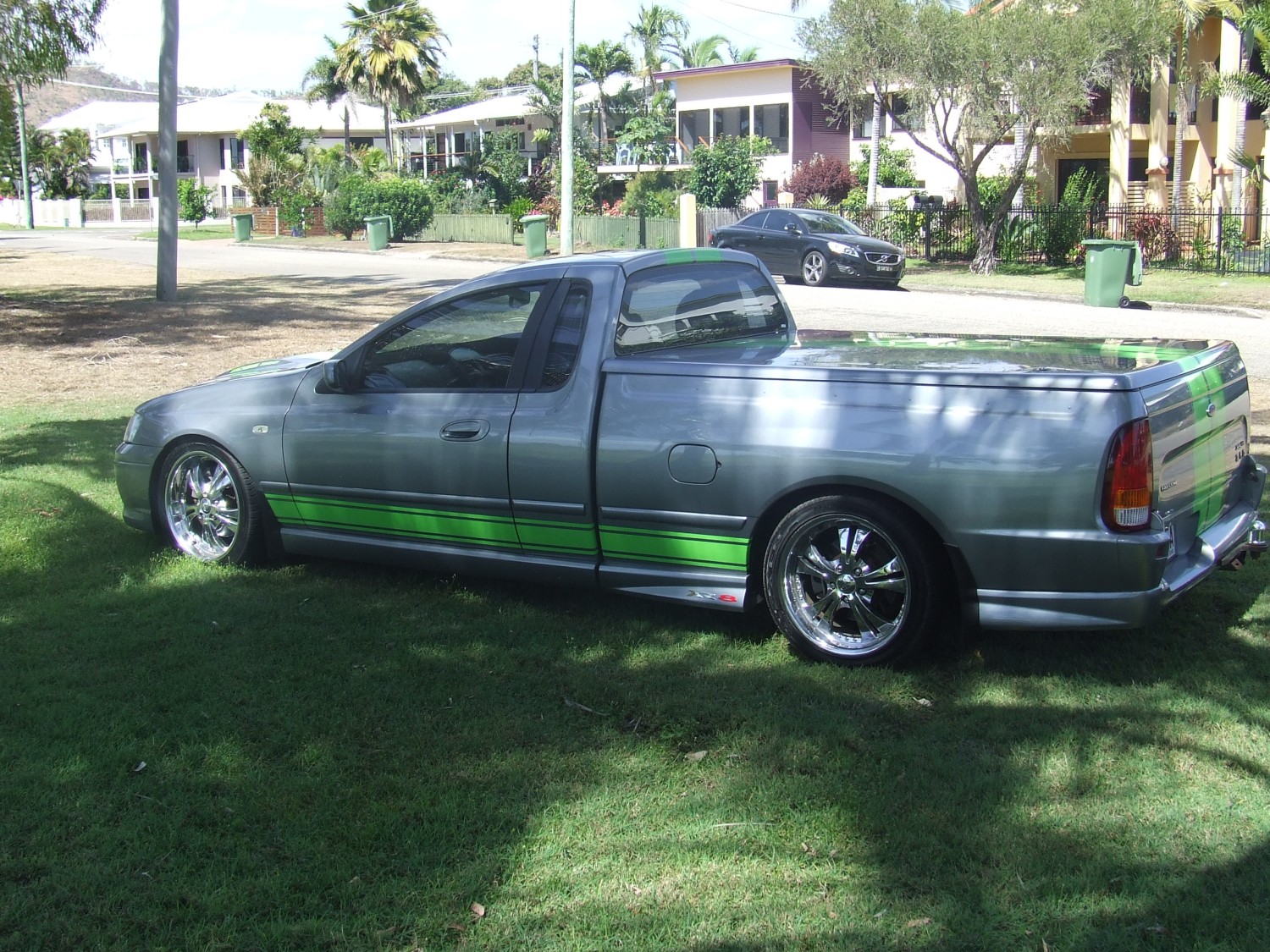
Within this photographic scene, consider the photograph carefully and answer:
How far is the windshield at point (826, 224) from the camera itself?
24750 mm

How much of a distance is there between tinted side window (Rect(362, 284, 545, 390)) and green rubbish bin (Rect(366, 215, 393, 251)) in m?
33.3

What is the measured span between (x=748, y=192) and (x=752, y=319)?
36.8m

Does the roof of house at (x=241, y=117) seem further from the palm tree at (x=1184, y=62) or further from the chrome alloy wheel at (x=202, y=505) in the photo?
the chrome alloy wheel at (x=202, y=505)

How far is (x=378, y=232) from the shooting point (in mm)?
38312

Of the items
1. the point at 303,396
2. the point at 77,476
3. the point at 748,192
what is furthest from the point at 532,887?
the point at 748,192

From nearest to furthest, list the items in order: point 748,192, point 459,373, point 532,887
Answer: point 532,887 → point 459,373 → point 748,192

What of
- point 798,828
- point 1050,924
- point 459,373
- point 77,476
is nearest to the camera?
point 1050,924

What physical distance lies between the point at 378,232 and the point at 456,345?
33867mm

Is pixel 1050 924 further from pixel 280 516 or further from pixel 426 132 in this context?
pixel 426 132

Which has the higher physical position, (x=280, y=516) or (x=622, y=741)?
(x=280, y=516)

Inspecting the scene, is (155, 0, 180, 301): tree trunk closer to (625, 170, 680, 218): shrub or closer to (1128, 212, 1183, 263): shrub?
(625, 170, 680, 218): shrub

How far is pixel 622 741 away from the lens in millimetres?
4242

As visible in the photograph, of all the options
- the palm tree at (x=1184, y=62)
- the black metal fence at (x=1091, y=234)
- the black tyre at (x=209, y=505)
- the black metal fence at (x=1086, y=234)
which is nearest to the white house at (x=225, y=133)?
the black metal fence at (x=1086, y=234)

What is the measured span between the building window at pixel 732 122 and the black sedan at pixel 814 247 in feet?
82.7
